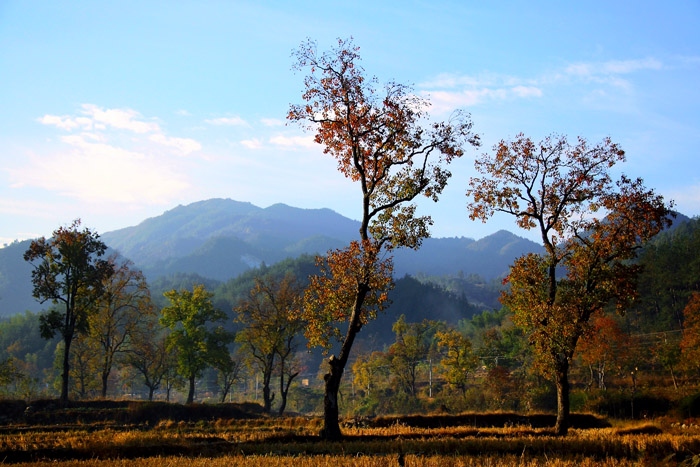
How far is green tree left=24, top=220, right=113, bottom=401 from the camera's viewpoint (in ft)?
146

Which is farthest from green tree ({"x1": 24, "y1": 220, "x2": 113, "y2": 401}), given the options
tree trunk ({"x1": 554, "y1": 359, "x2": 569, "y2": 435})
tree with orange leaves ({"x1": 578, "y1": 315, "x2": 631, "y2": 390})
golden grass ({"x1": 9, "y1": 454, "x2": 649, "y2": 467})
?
tree with orange leaves ({"x1": 578, "y1": 315, "x2": 631, "y2": 390})

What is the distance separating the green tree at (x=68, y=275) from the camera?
4453cm

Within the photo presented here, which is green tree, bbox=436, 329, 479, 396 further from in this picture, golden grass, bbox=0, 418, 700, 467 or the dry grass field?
golden grass, bbox=0, 418, 700, 467

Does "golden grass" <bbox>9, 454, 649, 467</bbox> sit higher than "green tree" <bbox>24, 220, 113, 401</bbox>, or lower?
lower

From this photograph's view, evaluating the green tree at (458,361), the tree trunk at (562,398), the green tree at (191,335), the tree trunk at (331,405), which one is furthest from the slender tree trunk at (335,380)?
the green tree at (458,361)

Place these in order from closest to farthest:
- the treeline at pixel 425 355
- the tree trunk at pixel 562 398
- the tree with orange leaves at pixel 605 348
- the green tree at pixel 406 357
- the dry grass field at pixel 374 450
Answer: the dry grass field at pixel 374 450, the tree trunk at pixel 562 398, the treeline at pixel 425 355, the tree with orange leaves at pixel 605 348, the green tree at pixel 406 357

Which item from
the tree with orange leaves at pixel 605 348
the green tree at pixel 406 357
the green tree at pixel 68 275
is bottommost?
the green tree at pixel 406 357

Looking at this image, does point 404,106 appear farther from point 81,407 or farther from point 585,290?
point 81,407

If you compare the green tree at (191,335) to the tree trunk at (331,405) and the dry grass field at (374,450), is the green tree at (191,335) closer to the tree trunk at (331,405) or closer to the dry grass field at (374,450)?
the dry grass field at (374,450)

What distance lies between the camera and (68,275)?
1850 inches

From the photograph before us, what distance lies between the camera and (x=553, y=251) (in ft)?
81.5

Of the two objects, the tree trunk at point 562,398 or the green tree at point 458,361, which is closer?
the tree trunk at point 562,398

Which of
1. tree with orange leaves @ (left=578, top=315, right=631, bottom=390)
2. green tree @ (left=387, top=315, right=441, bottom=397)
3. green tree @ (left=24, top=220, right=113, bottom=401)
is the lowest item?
green tree @ (left=387, top=315, right=441, bottom=397)

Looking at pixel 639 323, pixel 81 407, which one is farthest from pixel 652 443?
pixel 639 323
